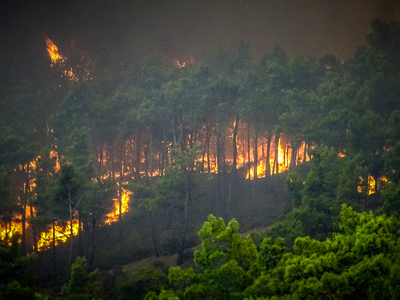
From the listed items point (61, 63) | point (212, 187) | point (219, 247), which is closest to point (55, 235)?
point (212, 187)

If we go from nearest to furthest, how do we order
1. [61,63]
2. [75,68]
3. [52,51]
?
[61,63]
[75,68]
[52,51]

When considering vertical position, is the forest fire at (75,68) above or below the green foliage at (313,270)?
above

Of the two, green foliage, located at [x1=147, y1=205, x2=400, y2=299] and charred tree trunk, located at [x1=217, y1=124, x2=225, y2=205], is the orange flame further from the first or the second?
green foliage, located at [x1=147, y1=205, x2=400, y2=299]

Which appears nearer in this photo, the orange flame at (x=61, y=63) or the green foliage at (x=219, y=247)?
the green foliage at (x=219, y=247)

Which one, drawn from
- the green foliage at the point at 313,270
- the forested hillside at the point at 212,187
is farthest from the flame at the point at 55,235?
the green foliage at the point at 313,270

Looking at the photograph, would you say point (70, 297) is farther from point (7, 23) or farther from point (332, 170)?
point (7, 23)

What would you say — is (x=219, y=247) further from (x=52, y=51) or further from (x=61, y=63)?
(x=52, y=51)

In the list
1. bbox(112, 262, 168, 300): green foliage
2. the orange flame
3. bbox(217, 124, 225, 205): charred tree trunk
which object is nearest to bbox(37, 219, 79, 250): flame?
bbox(112, 262, 168, 300): green foliage

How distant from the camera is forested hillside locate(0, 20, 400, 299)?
13.0m

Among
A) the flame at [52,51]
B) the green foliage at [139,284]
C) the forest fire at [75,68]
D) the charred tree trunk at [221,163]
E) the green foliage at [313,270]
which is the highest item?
the flame at [52,51]

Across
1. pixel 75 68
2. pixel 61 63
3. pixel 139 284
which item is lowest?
pixel 139 284

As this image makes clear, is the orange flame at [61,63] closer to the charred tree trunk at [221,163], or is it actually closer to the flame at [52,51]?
the flame at [52,51]

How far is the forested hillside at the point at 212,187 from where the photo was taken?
1305 cm

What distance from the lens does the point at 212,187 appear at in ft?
152
